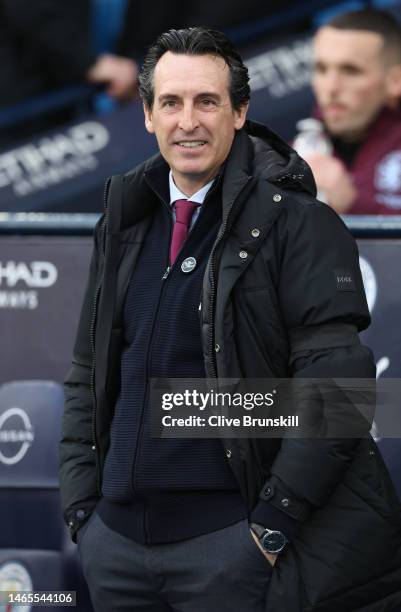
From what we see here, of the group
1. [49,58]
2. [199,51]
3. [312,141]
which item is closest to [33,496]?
[199,51]

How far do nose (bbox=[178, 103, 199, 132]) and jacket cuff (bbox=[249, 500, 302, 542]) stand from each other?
Result: 94 centimetres

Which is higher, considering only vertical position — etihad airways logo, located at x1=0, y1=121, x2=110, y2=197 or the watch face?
etihad airways logo, located at x1=0, y1=121, x2=110, y2=197

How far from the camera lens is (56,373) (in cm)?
422

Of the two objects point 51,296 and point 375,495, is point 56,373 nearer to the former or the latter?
point 51,296

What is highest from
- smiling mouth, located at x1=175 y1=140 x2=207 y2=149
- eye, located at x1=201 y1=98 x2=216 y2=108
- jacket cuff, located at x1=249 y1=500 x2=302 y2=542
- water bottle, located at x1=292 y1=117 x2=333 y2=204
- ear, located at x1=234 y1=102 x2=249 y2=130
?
eye, located at x1=201 y1=98 x2=216 y2=108

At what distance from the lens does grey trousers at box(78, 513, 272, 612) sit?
313 cm

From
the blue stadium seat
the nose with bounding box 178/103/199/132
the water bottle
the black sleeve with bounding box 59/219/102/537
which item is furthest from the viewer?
the water bottle

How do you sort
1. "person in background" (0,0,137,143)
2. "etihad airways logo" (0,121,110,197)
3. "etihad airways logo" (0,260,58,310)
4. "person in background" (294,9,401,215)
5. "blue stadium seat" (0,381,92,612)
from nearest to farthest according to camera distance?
1. "blue stadium seat" (0,381,92,612)
2. "etihad airways logo" (0,260,58,310)
3. "person in background" (294,9,401,215)
4. "etihad airways logo" (0,121,110,197)
5. "person in background" (0,0,137,143)

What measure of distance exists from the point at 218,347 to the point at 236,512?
41cm

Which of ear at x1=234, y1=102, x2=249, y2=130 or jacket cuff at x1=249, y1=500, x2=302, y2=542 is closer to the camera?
jacket cuff at x1=249, y1=500, x2=302, y2=542

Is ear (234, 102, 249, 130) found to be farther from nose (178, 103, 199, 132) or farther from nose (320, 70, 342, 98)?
nose (320, 70, 342, 98)

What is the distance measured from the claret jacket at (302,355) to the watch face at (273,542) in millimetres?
46

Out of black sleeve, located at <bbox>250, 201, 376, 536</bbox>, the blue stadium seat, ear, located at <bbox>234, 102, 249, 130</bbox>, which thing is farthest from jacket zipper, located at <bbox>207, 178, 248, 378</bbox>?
the blue stadium seat

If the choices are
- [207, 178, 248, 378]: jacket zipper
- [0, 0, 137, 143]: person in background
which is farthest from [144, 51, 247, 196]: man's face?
[0, 0, 137, 143]: person in background
